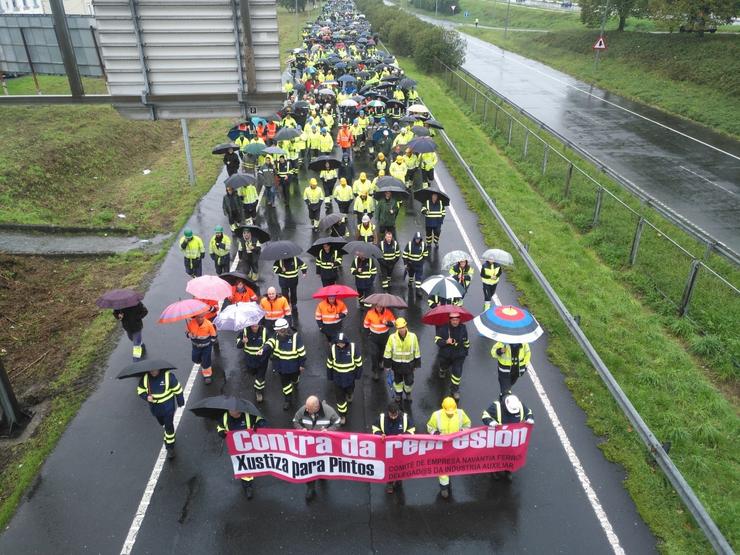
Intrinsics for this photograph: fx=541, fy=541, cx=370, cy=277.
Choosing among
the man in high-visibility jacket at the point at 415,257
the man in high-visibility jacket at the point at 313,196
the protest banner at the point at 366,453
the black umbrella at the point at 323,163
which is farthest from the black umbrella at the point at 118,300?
the black umbrella at the point at 323,163

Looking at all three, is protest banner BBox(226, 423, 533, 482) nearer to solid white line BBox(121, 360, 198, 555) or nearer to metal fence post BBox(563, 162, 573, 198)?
solid white line BBox(121, 360, 198, 555)

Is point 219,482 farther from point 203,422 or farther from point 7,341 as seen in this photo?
point 7,341

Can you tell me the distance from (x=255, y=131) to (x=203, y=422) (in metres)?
14.8

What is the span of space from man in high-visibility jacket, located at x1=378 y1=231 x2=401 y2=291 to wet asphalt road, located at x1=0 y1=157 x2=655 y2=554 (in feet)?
11.4

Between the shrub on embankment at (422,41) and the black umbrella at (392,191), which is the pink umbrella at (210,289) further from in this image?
the shrub on embankment at (422,41)

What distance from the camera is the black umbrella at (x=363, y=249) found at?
1056 cm

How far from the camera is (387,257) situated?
12.3 metres

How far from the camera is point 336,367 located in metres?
8.49

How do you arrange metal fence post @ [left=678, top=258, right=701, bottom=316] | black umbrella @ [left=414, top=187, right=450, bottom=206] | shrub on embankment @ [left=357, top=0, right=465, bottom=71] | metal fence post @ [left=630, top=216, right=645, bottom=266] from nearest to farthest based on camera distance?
metal fence post @ [left=678, top=258, right=701, bottom=316] → black umbrella @ [left=414, top=187, right=450, bottom=206] → metal fence post @ [left=630, top=216, right=645, bottom=266] → shrub on embankment @ [left=357, top=0, right=465, bottom=71]

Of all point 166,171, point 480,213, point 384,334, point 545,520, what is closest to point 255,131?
point 166,171

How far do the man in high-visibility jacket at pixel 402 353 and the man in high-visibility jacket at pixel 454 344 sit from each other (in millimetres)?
607

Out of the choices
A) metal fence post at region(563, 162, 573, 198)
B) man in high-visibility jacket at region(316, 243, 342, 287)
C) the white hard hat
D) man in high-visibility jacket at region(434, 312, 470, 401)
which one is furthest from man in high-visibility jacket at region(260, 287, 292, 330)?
metal fence post at region(563, 162, 573, 198)

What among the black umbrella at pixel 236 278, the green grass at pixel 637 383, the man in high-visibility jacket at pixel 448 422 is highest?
the black umbrella at pixel 236 278

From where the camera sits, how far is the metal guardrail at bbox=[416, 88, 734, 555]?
6605mm
